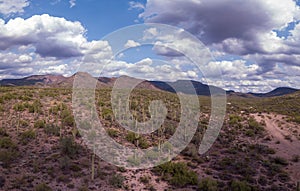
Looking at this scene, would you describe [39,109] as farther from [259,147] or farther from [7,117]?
[259,147]

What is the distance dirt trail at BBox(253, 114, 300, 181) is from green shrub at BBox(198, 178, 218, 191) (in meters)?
6.06

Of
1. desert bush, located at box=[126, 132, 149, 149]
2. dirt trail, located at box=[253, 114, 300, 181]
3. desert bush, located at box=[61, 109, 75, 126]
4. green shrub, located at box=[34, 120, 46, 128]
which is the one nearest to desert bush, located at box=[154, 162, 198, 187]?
desert bush, located at box=[126, 132, 149, 149]

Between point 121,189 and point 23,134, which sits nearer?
point 121,189

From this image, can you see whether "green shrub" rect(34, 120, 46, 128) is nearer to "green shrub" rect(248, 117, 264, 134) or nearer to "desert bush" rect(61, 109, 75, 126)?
"desert bush" rect(61, 109, 75, 126)

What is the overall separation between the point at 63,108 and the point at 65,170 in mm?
13336

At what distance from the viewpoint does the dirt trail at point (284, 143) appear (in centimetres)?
2153

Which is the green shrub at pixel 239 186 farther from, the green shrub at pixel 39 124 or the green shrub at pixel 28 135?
the green shrub at pixel 39 124

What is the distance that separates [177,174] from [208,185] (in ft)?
7.09

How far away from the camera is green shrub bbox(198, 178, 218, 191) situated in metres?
16.9

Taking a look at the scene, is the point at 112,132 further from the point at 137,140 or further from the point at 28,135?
the point at 28,135

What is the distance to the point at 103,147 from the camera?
71.2 ft

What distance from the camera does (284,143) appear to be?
90.3ft

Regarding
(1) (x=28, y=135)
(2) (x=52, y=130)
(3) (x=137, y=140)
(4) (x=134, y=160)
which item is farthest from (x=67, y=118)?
(4) (x=134, y=160)

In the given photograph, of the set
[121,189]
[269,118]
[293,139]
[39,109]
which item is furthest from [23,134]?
[269,118]
